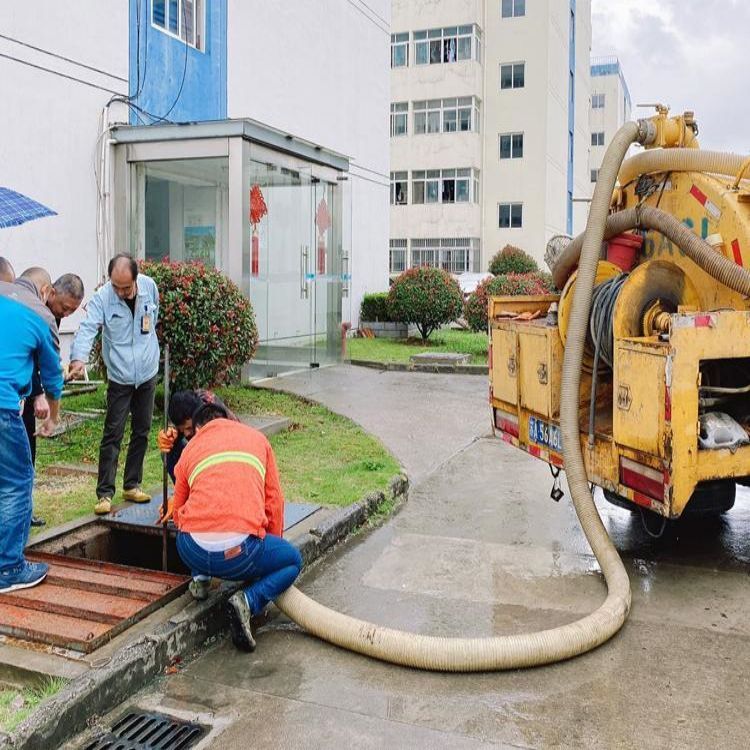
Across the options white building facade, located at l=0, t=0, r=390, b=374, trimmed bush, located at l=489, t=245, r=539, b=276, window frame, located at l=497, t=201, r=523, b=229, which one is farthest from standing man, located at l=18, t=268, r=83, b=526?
window frame, located at l=497, t=201, r=523, b=229

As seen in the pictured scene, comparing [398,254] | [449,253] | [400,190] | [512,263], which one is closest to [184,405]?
[512,263]

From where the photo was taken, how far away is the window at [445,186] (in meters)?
38.5

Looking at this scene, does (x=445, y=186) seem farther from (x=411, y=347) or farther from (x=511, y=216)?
(x=411, y=347)

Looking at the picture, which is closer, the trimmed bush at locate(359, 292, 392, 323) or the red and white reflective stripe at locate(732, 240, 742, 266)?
the red and white reflective stripe at locate(732, 240, 742, 266)

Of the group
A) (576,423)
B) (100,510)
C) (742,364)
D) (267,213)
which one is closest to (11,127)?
(267,213)

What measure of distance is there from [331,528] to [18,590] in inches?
79.1

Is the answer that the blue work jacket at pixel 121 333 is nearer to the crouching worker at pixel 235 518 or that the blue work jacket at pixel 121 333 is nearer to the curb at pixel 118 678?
the crouching worker at pixel 235 518

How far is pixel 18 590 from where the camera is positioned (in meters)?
4.36

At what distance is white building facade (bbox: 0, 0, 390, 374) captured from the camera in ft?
32.7

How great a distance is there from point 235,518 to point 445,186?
36491 mm

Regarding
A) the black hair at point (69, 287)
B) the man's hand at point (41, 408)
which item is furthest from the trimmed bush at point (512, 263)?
the man's hand at point (41, 408)

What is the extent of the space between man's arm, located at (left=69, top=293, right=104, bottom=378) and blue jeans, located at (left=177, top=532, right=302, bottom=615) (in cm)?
186

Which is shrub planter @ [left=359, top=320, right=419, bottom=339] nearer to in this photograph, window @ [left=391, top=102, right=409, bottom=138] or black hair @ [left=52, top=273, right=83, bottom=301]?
black hair @ [left=52, top=273, right=83, bottom=301]

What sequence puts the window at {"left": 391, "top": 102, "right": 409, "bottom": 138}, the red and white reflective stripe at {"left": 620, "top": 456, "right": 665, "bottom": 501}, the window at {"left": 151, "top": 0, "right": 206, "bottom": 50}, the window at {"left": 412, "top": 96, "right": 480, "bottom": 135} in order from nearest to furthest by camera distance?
the red and white reflective stripe at {"left": 620, "top": 456, "right": 665, "bottom": 501}
the window at {"left": 151, "top": 0, "right": 206, "bottom": 50}
the window at {"left": 412, "top": 96, "right": 480, "bottom": 135}
the window at {"left": 391, "top": 102, "right": 409, "bottom": 138}
